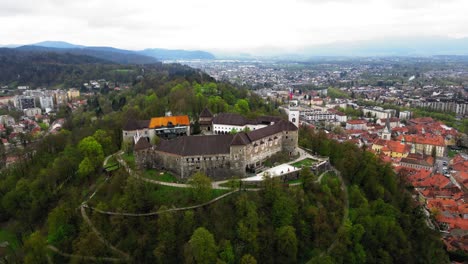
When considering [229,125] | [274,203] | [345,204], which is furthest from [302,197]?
[229,125]

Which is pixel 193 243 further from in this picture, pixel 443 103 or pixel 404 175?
pixel 443 103

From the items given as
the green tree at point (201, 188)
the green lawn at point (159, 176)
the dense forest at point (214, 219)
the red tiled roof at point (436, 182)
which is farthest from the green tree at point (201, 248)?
the red tiled roof at point (436, 182)

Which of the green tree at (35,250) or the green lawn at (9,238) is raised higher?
the green tree at (35,250)

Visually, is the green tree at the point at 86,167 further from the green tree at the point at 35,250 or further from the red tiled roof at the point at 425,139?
the red tiled roof at the point at 425,139

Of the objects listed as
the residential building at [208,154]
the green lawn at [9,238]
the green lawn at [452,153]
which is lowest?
the green lawn at [9,238]

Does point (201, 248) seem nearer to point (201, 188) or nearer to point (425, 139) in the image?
point (201, 188)

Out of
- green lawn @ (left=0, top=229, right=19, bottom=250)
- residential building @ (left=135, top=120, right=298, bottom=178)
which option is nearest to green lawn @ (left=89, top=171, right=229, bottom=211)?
residential building @ (left=135, top=120, right=298, bottom=178)
